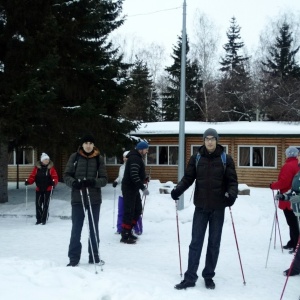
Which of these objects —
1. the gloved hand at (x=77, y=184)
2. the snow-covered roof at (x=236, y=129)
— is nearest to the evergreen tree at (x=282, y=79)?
the snow-covered roof at (x=236, y=129)

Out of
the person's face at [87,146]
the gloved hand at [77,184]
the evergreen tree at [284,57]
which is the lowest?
the gloved hand at [77,184]

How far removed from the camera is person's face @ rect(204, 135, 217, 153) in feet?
17.4

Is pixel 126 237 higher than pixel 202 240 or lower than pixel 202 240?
lower

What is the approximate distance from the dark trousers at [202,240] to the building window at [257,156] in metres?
17.1

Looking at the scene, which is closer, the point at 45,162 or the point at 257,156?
the point at 45,162

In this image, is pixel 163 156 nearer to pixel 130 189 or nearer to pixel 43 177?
pixel 43 177

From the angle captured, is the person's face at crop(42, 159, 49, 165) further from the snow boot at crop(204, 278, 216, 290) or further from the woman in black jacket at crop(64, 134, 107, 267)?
the snow boot at crop(204, 278, 216, 290)

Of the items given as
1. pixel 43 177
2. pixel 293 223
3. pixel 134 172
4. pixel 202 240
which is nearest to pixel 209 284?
pixel 202 240

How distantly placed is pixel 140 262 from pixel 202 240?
5.68 feet

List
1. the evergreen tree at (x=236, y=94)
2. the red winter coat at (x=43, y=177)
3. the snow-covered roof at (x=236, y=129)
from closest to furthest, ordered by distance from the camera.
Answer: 1. the red winter coat at (x=43, y=177)
2. the snow-covered roof at (x=236, y=129)
3. the evergreen tree at (x=236, y=94)

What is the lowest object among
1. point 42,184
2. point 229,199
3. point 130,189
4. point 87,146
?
point 42,184

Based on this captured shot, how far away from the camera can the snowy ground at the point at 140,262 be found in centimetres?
490

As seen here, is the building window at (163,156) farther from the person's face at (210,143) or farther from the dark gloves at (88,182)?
the person's face at (210,143)

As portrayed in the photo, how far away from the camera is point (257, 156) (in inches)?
872
